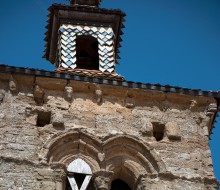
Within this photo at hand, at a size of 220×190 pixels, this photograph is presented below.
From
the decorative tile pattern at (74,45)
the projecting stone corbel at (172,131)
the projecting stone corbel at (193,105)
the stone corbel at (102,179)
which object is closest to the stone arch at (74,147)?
the stone corbel at (102,179)

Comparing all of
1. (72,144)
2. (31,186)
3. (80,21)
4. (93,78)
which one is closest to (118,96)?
(93,78)

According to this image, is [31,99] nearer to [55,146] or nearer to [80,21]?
[55,146]

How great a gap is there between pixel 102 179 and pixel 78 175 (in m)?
0.49

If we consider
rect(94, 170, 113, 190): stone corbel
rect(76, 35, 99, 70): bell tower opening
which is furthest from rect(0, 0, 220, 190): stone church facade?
rect(76, 35, 99, 70): bell tower opening

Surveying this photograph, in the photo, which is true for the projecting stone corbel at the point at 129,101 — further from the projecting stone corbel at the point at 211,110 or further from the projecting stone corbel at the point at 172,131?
the projecting stone corbel at the point at 211,110

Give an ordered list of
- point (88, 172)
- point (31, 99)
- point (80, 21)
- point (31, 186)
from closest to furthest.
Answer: point (31, 186) < point (88, 172) < point (31, 99) < point (80, 21)

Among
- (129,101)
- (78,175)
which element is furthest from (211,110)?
(78,175)

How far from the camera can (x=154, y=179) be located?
1285 centimetres

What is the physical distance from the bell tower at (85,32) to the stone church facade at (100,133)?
3.05 m

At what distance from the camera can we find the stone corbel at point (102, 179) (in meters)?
12.6

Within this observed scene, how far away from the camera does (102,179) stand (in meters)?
12.8

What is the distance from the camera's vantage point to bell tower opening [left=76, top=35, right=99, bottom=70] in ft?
58.4

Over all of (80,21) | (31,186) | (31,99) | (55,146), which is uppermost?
(80,21)

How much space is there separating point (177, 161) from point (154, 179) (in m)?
0.61
